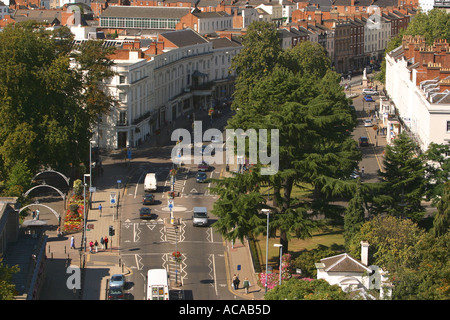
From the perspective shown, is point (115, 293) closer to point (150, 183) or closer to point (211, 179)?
point (211, 179)

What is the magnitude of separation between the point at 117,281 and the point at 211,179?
13.2 meters

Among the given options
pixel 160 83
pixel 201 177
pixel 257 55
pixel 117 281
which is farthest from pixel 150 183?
pixel 257 55

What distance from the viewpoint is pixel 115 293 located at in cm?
5544

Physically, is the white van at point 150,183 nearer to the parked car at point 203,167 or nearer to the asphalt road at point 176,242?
the asphalt road at point 176,242

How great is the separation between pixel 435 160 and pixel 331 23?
112595mm

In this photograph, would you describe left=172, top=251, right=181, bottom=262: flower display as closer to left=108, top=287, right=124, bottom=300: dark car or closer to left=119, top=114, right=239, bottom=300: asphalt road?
left=119, top=114, right=239, bottom=300: asphalt road

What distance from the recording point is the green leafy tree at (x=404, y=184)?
2709 inches

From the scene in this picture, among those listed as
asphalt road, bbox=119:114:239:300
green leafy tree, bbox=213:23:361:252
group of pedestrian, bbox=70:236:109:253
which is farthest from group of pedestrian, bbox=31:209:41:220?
green leafy tree, bbox=213:23:361:252

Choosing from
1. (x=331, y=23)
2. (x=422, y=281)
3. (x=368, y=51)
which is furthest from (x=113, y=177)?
(x=368, y=51)

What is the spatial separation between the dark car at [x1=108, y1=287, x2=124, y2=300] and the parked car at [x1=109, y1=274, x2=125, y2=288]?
0.89 ft

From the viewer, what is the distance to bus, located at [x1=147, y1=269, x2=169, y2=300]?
53.7m

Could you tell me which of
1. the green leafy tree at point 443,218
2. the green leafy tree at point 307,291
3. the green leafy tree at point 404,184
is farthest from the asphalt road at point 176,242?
the green leafy tree at point 443,218
